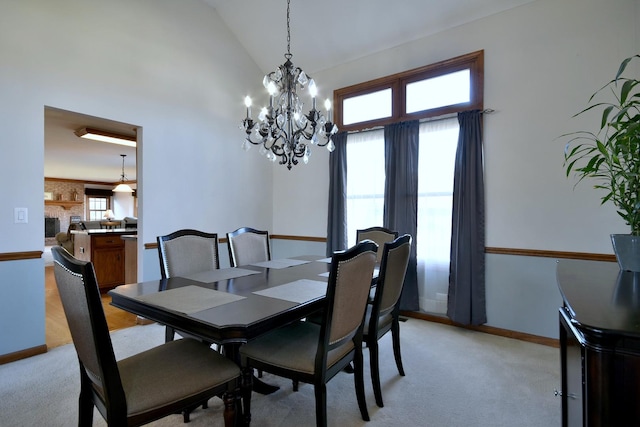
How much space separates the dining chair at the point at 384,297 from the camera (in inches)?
75.5

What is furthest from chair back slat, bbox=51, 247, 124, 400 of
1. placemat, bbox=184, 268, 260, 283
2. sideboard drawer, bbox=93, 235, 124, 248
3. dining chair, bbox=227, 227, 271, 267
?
sideboard drawer, bbox=93, 235, 124, 248

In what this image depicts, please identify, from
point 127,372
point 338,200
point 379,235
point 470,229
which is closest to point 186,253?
point 127,372

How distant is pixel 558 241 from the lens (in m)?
2.86

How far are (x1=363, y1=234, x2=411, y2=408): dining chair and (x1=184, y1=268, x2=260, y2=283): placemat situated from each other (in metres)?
0.91

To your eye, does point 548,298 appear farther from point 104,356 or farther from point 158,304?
point 104,356

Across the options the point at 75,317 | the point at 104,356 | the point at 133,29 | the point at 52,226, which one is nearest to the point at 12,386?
the point at 75,317

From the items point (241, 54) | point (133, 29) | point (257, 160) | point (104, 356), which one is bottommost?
point (104, 356)

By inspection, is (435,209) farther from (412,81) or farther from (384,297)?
(384,297)

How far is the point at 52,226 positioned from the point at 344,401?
42.5ft

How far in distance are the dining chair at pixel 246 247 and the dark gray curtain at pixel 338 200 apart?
3.90 ft

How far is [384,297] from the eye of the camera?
6.64 ft

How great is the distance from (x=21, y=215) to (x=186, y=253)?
4.75 feet

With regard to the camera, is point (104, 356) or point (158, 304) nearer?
point (104, 356)

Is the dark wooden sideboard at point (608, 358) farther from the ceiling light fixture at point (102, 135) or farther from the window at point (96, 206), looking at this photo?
the window at point (96, 206)
